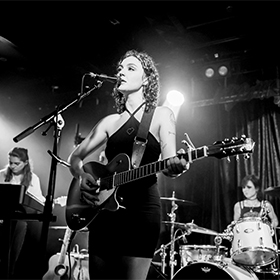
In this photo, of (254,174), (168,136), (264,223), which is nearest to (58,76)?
(254,174)

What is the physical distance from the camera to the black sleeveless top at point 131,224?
1861 mm

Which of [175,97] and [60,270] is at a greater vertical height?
[175,97]

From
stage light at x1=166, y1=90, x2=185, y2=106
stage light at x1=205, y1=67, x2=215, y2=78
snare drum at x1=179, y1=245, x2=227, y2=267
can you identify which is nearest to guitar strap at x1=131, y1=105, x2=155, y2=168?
snare drum at x1=179, y1=245, x2=227, y2=267

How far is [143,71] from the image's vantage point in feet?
7.97

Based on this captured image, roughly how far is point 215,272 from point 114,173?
1941 mm

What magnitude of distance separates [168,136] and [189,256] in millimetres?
2804

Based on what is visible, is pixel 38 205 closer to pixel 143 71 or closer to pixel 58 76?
pixel 143 71

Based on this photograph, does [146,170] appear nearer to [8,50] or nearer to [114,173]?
[114,173]

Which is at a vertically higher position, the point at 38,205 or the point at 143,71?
the point at 143,71

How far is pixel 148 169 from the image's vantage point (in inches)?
80.2

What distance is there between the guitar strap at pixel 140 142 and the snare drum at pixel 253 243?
2.12 meters

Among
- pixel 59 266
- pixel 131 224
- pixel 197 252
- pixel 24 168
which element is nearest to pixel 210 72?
pixel 197 252

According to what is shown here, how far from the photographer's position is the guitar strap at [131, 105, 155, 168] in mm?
2080

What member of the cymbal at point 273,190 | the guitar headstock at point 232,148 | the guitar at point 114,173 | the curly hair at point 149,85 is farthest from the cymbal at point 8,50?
the guitar headstock at point 232,148
